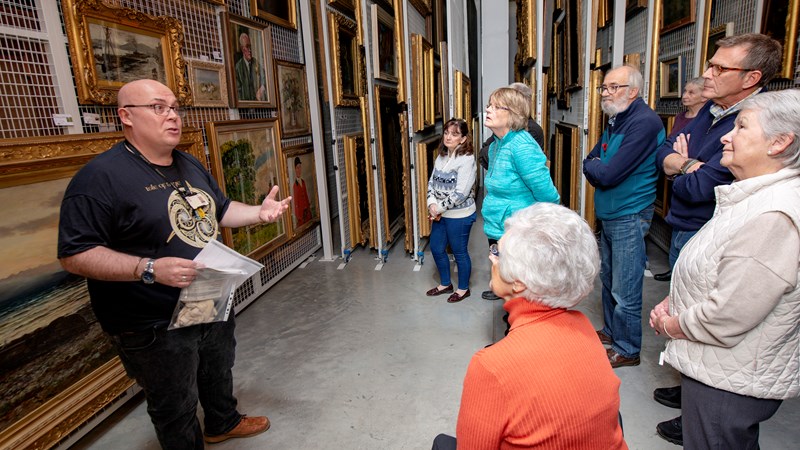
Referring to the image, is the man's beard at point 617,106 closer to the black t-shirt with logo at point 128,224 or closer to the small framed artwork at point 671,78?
the black t-shirt with logo at point 128,224

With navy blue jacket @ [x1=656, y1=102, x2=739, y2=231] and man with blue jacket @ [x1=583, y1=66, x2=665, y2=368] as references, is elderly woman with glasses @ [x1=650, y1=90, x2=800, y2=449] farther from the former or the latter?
man with blue jacket @ [x1=583, y1=66, x2=665, y2=368]

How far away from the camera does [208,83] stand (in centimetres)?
354

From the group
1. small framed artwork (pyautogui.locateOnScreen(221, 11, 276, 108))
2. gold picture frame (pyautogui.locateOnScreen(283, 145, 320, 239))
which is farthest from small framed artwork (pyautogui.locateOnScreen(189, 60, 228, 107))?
gold picture frame (pyautogui.locateOnScreen(283, 145, 320, 239))

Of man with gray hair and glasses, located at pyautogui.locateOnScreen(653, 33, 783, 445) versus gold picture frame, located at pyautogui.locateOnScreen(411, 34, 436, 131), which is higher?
gold picture frame, located at pyautogui.locateOnScreen(411, 34, 436, 131)

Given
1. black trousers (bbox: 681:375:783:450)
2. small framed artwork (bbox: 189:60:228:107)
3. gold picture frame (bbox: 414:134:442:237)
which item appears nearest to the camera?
black trousers (bbox: 681:375:783:450)

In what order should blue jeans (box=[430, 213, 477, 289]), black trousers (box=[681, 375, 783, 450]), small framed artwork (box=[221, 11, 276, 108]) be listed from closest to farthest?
1. black trousers (box=[681, 375, 783, 450])
2. small framed artwork (box=[221, 11, 276, 108])
3. blue jeans (box=[430, 213, 477, 289])

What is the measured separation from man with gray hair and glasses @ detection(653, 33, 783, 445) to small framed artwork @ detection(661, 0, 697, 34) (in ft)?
8.97

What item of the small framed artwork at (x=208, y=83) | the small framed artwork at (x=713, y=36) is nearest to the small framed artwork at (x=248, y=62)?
the small framed artwork at (x=208, y=83)

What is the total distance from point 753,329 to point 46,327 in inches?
121

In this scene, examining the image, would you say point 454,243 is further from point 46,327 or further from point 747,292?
point 46,327

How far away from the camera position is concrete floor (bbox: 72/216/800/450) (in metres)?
2.39

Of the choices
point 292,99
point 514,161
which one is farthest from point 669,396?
point 292,99

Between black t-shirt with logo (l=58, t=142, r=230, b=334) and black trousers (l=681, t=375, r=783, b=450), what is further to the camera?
black t-shirt with logo (l=58, t=142, r=230, b=334)

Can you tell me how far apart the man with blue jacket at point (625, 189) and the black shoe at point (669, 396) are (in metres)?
0.29
